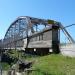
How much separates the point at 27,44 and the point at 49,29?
13.5 m

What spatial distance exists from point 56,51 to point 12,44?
115ft

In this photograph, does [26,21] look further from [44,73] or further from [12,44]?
[44,73]

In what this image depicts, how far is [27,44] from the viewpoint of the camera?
4828 cm

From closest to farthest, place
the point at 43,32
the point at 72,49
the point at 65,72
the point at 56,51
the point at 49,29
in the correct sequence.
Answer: the point at 65,72 → the point at 72,49 → the point at 56,51 → the point at 49,29 → the point at 43,32

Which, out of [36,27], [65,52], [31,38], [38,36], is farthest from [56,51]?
[36,27]

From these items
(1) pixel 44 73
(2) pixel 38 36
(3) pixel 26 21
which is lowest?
(1) pixel 44 73

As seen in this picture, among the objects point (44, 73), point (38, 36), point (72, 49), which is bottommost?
point (44, 73)

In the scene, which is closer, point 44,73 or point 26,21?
point 44,73

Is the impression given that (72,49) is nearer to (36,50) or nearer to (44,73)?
(44,73)

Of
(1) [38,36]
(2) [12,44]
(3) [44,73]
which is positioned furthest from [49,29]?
(2) [12,44]

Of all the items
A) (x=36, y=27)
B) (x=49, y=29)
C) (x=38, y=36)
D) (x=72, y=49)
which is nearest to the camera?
(x=72, y=49)

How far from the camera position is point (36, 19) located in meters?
61.4

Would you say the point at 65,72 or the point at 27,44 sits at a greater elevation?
the point at 27,44

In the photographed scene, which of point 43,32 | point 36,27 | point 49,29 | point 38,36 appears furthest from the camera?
point 36,27
